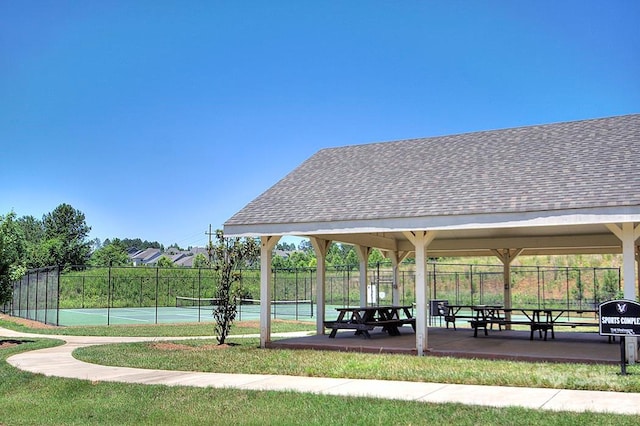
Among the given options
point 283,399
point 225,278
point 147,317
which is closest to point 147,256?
point 147,317

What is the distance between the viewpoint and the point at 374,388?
412 inches

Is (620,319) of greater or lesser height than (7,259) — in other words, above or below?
below

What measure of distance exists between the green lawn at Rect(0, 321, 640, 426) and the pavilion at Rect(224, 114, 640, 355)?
8.53 ft

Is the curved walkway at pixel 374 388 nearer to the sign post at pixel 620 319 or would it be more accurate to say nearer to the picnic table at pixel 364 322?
the sign post at pixel 620 319

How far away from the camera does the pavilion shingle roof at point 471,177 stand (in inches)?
538

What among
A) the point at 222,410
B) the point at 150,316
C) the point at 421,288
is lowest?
the point at 150,316

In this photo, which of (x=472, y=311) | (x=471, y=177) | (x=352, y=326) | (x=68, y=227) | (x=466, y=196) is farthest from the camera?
(x=68, y=227)

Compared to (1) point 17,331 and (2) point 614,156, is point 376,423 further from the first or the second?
(1) point 17,331

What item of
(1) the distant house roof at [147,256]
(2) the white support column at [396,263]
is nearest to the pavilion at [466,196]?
(2) the white support column at [396,263]

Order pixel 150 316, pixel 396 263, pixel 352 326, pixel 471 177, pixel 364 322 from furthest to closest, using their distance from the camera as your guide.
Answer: pixel 150 316
pixel 396 263
pixel 364 322
pixel 352 326
pixel 471 177

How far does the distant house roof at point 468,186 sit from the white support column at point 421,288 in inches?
24.4

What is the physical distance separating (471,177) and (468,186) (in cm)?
67

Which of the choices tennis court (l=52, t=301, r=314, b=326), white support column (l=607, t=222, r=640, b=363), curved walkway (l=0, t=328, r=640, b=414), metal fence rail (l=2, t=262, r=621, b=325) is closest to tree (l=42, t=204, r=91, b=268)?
metal fence rail (l=2, t=262, r=621, b=325)

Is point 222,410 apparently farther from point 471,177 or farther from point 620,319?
point 471,177
